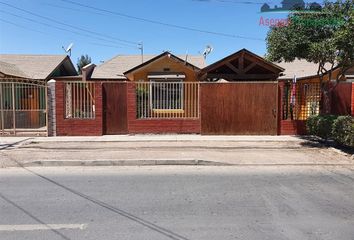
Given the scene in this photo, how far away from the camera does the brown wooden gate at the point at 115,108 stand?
53.1 ft

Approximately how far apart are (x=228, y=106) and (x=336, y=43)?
539 cm

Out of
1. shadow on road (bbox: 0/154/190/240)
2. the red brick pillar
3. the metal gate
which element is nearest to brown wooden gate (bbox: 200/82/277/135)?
the red brick pillar

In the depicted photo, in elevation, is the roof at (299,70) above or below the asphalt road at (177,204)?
above

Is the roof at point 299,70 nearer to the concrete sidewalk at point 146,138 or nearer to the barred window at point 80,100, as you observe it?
the concrete sidewalk at point 146,138

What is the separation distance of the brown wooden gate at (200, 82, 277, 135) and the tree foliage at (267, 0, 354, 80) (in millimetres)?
2661

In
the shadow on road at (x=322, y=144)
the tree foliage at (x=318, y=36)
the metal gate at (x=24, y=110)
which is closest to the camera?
the tree foliage at (x=318, y=36)

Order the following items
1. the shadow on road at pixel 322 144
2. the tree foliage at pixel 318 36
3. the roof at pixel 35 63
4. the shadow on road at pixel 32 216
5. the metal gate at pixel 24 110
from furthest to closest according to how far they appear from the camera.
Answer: the roof at pixel 35 63 → the metal gate at pixel 24 110 → the shadow on road at pixel 322 144 → the tree foliage at pixel 318 36 → the shadow on road at pixel 32 216

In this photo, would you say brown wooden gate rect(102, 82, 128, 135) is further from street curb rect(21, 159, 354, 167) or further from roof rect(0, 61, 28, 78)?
roof rect(0, 61, 28, 78)

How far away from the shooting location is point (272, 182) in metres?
8.30

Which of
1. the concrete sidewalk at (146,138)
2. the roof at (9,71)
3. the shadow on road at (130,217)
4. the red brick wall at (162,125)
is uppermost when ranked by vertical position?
the roof at (9,71)

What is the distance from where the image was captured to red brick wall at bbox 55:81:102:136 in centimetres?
1587

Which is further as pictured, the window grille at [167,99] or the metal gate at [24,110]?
the window grille at [167,99]

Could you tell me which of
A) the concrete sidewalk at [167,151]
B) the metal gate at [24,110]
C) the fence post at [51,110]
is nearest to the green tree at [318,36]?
the concrete sidewalk at [167,151]

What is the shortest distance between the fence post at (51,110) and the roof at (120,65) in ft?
31.0
